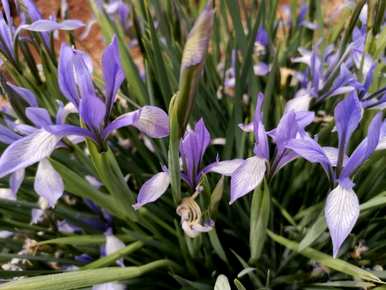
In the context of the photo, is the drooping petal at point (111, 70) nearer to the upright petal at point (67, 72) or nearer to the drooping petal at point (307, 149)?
the upright petal at point (67, 72)

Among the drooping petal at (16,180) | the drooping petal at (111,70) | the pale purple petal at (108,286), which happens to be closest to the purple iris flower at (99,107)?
the drooping petal at (111,70)

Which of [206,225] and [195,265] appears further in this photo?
[195,265]

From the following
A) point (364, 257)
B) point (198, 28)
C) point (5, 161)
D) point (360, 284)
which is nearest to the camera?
point (198, 28)

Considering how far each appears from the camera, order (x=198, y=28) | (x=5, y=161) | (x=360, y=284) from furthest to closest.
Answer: (x=360, y=284) → (x=5, y=161) → (x=198, y=28)

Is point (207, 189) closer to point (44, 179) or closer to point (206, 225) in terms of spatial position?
point (206, 225)

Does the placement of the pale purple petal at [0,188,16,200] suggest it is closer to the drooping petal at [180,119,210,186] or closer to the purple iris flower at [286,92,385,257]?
the drooping petal at [180,119,210,186]

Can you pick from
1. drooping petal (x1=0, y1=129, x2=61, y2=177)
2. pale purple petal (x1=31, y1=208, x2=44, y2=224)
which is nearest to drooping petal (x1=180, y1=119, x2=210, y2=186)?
drooping petal (x1=0, y1=129, x2=61, y2=177)

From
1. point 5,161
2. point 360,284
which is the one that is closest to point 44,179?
point 5,161
